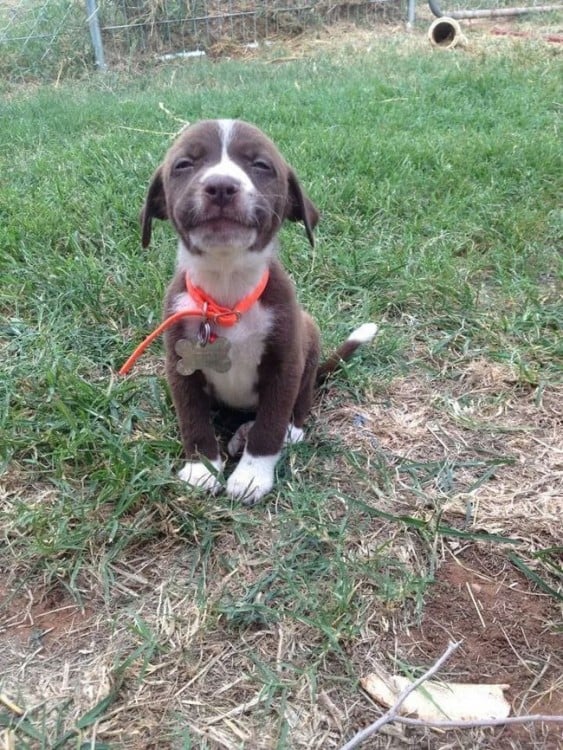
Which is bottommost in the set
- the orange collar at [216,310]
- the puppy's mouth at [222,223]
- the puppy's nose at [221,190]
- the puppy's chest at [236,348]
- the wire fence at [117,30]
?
the wire fence at [117,30]

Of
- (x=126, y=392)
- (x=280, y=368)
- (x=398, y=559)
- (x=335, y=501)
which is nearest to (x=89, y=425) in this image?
(x=126, y=392)

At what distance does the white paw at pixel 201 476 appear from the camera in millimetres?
2439

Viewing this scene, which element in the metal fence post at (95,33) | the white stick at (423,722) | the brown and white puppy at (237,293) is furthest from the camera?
the metal fence post at (95,33)

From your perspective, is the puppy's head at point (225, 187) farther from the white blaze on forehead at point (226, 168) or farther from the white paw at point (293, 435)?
the white paw at point (293, 435)

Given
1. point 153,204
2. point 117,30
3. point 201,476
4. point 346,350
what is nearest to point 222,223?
point 153,204

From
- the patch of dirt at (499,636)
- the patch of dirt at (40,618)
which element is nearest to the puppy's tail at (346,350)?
the patch of dirt at (499,636)

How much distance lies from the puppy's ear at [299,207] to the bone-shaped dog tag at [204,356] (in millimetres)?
543

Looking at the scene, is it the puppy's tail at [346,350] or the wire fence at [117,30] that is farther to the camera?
the wire fence at [117,30]

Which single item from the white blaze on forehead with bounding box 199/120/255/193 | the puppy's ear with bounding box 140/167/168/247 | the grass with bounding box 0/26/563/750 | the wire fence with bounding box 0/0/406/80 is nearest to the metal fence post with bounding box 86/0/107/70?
the wire fence with bounding box 0/0/406/80

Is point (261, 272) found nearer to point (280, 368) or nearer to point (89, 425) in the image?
point (280, 368)

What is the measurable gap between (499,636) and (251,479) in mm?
914

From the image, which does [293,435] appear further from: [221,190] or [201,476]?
[221,190]

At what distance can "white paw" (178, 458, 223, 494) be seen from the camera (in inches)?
96.0

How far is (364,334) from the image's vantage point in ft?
10.3
